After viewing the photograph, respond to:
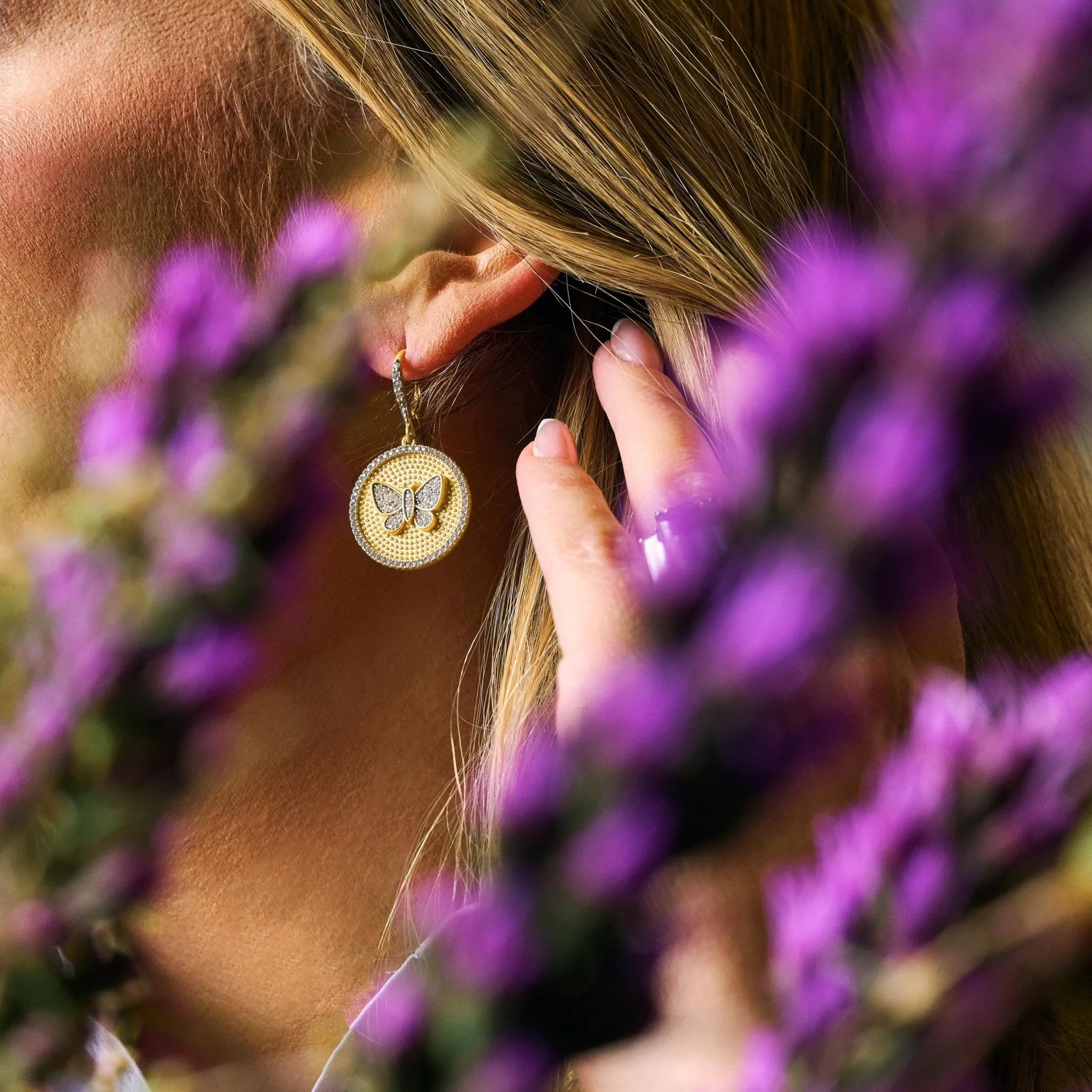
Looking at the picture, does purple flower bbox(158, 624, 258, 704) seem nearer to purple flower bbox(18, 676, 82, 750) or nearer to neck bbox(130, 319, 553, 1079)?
purple flower bbox(18, 676, 82, 750)

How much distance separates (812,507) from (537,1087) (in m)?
0.11

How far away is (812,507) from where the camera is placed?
0.19 metres

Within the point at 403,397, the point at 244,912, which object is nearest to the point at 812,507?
the point at 403,397

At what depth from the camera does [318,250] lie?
0.36 metres

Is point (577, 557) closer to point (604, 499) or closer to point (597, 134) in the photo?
point (604, 499)

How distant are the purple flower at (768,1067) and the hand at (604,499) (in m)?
0.10

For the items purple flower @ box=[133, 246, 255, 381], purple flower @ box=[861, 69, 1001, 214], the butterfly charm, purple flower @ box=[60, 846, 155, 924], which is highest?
purple flower @ box=[133, 246, 255, 381]

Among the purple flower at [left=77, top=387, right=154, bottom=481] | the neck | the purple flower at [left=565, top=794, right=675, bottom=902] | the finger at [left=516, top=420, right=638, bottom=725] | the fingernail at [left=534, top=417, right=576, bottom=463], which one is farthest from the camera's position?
the neck

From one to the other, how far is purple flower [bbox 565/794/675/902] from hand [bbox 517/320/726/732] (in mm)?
110

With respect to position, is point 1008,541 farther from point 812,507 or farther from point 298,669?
point 812,507

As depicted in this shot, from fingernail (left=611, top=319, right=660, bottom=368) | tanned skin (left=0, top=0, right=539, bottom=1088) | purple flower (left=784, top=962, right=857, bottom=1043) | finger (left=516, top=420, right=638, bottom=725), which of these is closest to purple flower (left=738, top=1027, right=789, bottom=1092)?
purple flower (left=784, top=962, right=857, bottom=1043)

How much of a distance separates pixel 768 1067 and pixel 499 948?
0.27ft

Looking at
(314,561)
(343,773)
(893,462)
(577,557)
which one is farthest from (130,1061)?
(893,462)

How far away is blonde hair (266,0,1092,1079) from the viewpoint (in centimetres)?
62
